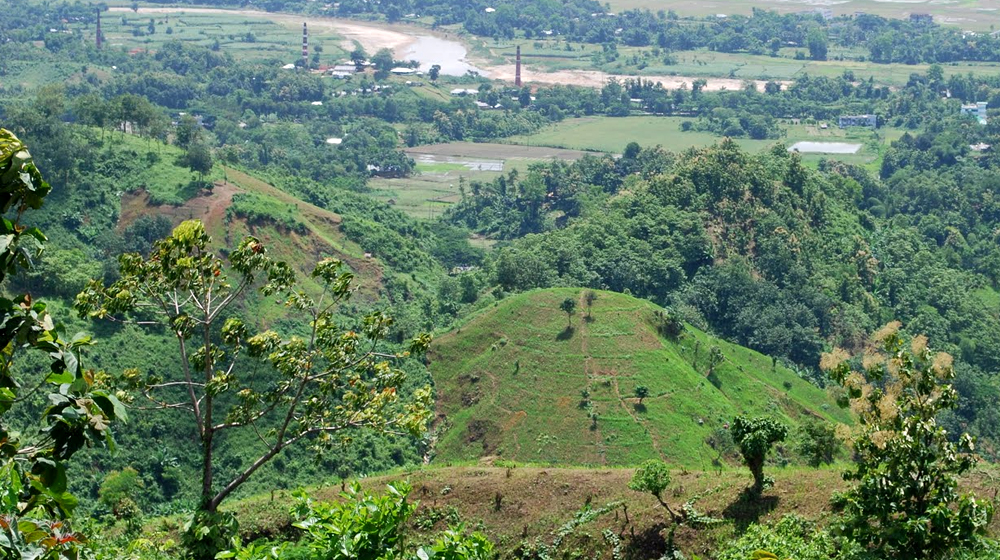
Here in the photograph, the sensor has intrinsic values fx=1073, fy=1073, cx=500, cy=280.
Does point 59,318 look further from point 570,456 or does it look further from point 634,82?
point 634,82

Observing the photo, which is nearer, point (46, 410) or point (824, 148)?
point (46, 410)

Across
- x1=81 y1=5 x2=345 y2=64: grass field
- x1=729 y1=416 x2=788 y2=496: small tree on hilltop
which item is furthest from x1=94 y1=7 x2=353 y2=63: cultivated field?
x1=729 y1=416 x2=788 y2=496: small tree on hilltop

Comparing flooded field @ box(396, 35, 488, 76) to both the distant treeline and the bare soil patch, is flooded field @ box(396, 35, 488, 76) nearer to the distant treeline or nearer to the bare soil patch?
the distant treeline

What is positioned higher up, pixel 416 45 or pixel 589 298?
pixel 416 45

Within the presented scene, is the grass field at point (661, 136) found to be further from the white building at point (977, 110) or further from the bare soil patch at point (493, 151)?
the white building at point (977, 110)

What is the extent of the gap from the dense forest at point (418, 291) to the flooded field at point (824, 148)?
5212mm

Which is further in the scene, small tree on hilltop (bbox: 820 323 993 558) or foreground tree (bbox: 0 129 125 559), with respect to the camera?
small tree on hilltop (bbox: 820 323 993 558)

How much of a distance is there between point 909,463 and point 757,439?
15.5ft

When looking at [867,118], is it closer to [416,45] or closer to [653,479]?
[416,45]

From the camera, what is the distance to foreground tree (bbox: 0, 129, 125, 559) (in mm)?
8742

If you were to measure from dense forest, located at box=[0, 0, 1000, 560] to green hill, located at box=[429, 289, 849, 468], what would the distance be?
42 centimetres

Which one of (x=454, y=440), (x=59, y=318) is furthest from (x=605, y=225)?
(x=59, y=318)

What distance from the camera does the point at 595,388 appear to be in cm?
4438

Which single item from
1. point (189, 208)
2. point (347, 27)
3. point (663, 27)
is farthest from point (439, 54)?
point (189, 208)
